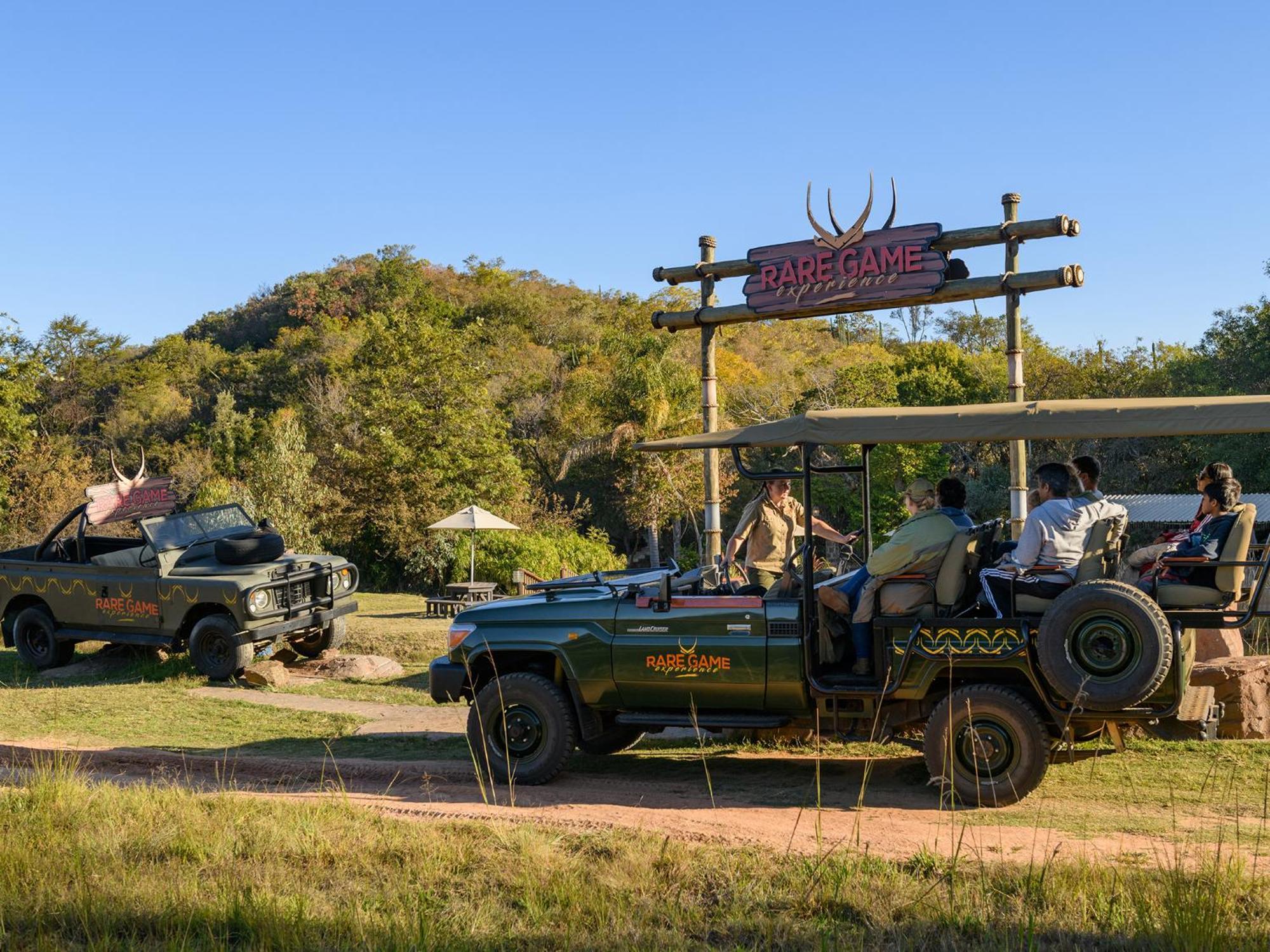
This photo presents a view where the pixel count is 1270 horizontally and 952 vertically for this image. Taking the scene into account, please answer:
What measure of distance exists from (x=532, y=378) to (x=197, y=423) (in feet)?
46.3

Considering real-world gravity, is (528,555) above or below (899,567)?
below

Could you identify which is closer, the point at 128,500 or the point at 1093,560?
the point at 1093,560

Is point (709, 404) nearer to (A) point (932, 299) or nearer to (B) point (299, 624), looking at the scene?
(A) point (932, 299)

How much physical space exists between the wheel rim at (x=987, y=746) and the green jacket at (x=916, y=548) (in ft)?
3.24

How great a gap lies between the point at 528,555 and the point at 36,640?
1173 cm

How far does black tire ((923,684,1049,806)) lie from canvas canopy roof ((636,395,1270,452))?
1.61 metres

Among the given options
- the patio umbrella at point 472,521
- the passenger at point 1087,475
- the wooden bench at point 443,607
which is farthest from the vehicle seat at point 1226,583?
the patio umbrella at point 472,521

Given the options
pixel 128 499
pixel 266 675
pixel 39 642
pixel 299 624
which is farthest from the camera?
pixel 128 499

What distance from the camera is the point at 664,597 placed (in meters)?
8.12

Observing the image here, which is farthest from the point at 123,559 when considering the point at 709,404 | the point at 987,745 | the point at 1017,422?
the point at 1017,422

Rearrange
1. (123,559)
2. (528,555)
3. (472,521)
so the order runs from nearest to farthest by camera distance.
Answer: (123,559), (472,521), (528,555)

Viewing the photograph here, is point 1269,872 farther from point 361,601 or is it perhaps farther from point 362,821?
point 361,601

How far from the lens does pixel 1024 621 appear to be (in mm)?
7332

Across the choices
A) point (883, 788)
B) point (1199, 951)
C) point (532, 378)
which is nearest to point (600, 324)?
point (532, 378)
